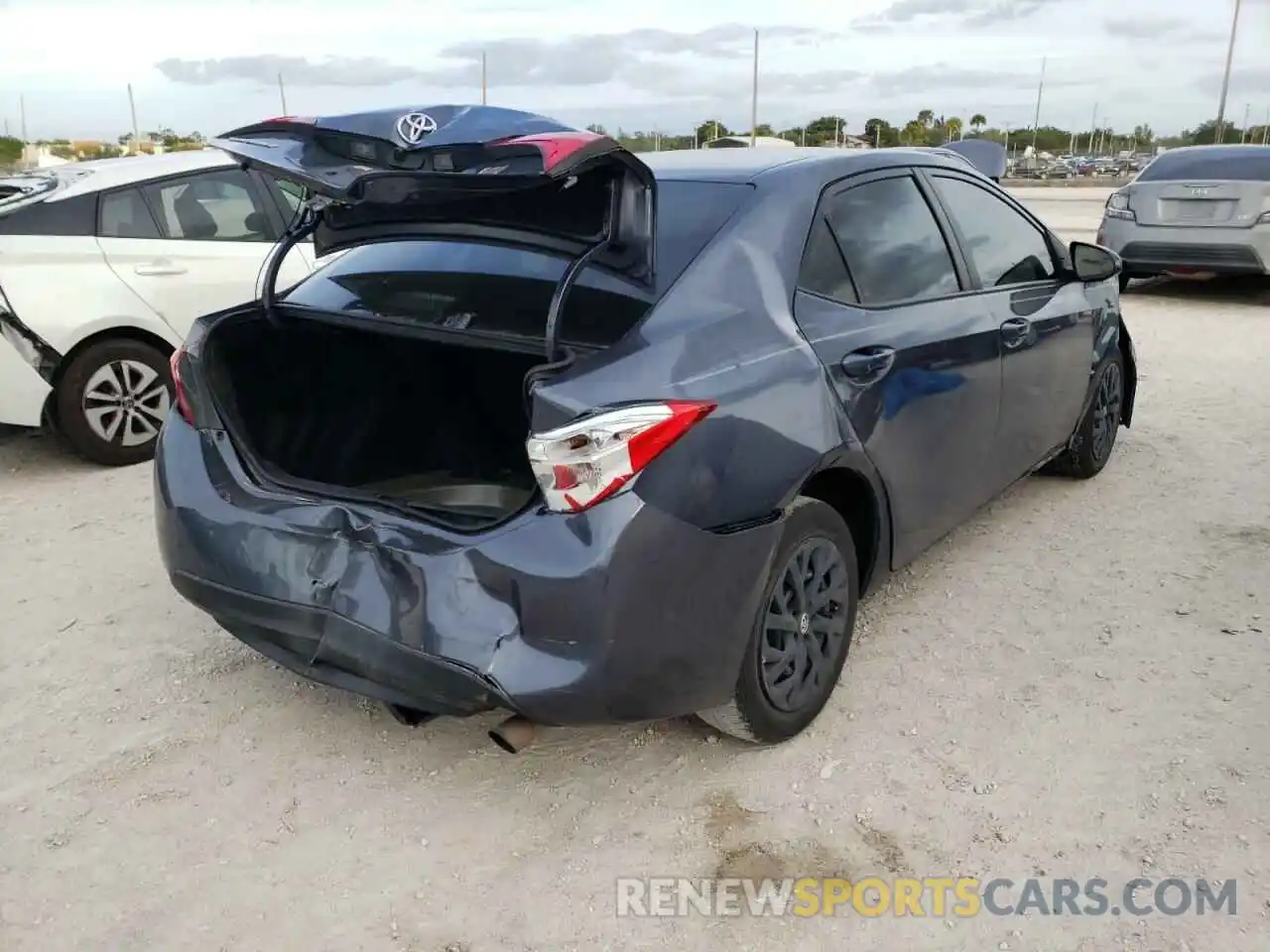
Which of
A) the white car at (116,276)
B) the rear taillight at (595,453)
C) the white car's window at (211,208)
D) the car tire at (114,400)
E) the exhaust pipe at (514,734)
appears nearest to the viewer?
the rear taillight at (595,453)

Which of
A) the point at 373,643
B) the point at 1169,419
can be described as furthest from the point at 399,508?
the point at 1169,419

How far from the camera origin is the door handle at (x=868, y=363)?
9.66ft

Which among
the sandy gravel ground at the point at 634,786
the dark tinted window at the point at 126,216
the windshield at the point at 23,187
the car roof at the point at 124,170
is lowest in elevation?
the sandy gravel ground at the point at 634,786

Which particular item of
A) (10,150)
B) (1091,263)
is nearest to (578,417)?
(1091,263)

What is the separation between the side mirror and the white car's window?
4120mm

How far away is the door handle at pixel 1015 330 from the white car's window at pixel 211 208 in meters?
4.01

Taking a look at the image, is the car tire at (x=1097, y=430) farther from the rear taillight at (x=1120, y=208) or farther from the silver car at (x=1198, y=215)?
the rear taillight at (x=1120, y=208)

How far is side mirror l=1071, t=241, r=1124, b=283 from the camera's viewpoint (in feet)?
14.5

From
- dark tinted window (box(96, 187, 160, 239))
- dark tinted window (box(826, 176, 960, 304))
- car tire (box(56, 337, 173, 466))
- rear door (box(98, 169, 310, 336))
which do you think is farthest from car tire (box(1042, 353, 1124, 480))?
dark tinted window (box(96, 187, 160, 239))

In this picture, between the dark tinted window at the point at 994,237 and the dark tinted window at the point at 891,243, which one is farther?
the dark tinted window at the point at 994,237

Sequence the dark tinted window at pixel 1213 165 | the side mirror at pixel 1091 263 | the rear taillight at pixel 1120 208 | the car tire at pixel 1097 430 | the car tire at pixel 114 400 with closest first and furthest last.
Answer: the side mirror at pixel 1091 263 < the car tire at pixel 1097 430 < the car tire at pixel 114 400 < the dark tinted window at pixel 1213 165 < the rear taillight at pixel 1120 208

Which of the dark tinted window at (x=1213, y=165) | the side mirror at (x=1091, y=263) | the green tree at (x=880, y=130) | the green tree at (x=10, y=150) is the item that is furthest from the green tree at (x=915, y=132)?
the side mirror at (x=1091, y=263)

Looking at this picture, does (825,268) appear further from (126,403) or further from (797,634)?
(126,403)

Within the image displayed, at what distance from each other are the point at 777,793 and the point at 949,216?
2071 millimetres
